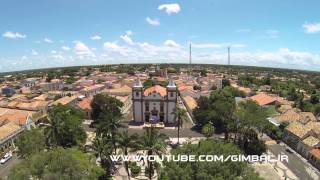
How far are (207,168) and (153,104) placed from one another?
4112cm

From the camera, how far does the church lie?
66.0 m

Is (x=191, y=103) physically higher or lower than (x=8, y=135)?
higher

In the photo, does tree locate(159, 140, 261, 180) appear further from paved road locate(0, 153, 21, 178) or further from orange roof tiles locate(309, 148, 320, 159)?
paved road locate(0, 153, 21, 178)

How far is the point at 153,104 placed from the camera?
67.1m

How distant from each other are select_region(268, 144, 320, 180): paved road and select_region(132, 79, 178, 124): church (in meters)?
25.3

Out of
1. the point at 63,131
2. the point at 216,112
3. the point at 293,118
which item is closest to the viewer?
the point at 63,131

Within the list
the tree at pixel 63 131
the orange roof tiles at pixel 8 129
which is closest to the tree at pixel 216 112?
the tree at pixel 63 131

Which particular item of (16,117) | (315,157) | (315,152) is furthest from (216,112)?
(16,117)

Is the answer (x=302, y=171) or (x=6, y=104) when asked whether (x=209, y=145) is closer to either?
(x=302, y=171)

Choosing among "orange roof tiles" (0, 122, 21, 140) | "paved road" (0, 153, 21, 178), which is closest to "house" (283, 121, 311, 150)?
"paved road" (0, 153, 21, 178)

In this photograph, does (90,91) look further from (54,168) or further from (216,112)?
(54,168)

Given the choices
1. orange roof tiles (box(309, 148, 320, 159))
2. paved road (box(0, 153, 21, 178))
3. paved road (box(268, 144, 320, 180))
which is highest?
orange roof tiles (box(309, 148, 320, 159))

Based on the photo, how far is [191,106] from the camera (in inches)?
3145

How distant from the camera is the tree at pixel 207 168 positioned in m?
26.3
